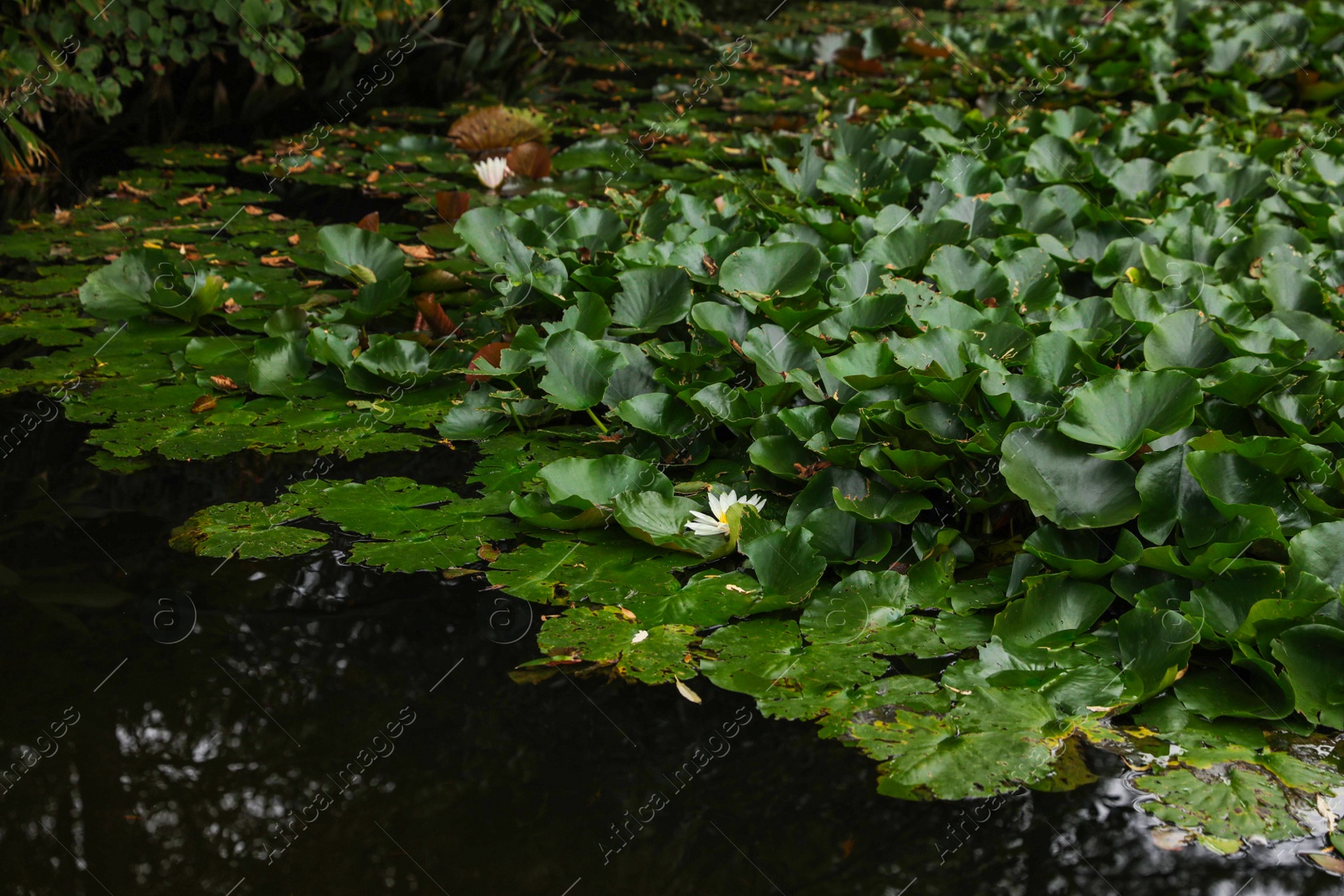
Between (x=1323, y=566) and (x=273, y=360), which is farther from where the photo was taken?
(x=273, y=360)

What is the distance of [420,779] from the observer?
4.17 feet

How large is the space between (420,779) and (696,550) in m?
0.55

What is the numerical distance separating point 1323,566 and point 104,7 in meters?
3.65

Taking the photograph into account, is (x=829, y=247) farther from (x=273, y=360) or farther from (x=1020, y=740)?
(x=1020, y=740)

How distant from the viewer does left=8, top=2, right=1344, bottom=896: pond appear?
1207 millimetres

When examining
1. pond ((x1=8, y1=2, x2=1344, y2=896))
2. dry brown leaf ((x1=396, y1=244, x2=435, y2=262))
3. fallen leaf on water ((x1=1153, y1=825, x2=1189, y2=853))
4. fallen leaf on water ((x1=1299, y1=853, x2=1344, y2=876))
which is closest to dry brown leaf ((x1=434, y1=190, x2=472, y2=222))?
pond ((x1=8, y1=2, x2=1344, y2=896))

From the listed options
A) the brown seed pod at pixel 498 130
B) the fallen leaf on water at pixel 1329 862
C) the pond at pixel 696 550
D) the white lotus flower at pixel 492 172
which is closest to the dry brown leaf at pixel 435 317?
the pond at pixel 696 550

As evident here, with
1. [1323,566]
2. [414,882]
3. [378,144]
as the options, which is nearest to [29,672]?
[414,882]

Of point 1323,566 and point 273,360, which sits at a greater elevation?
point 1323,566

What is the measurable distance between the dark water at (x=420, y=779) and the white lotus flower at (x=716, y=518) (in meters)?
0.29

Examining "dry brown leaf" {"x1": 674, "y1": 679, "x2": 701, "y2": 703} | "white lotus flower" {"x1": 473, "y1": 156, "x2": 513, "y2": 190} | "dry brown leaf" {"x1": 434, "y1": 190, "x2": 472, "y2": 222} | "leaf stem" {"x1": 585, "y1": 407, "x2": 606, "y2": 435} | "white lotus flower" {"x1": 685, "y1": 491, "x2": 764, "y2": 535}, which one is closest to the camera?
"dry brown leaf" {"x1": 674, "y1": 679, "x2": 701, "y2": 703}

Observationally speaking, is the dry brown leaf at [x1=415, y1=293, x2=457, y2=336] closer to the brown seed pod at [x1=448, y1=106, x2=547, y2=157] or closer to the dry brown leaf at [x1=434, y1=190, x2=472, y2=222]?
the dry brown leaf at [x1=434, y1=190, x2=472, y2=222]

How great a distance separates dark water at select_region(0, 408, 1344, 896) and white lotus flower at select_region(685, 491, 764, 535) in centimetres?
29

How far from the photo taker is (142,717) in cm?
136
